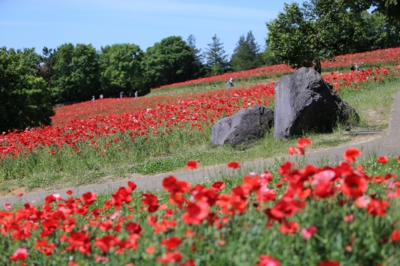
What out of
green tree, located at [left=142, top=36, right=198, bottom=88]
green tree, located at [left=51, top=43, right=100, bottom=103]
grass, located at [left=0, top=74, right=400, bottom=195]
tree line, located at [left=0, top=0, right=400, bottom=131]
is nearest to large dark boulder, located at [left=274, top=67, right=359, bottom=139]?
grass, located at [left=0, top=74, right=400, bottom=195]

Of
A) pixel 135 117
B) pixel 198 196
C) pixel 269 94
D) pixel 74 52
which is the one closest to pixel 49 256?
pixel 198 196

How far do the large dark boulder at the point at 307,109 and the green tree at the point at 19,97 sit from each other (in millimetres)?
15951

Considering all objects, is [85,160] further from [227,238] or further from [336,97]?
[227,238]

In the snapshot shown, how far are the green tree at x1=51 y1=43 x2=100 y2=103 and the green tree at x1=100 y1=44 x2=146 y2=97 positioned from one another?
95.6 inches

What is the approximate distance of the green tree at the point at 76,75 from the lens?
224 feet

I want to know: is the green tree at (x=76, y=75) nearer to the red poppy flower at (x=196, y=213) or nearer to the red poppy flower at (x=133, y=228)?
the red poppy flower at (x=133, y=228)

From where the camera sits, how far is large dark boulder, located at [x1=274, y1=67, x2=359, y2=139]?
9719 millimetres

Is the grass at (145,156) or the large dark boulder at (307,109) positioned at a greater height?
the large dark boulder at (307,109)

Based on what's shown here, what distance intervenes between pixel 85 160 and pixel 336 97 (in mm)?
5886

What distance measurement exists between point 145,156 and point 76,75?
6014cm

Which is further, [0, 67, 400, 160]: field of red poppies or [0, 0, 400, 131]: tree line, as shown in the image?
[0, 0, 400, 131]: tree line

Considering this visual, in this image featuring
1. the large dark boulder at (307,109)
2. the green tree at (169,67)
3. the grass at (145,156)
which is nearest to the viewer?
the grass at (145,156)

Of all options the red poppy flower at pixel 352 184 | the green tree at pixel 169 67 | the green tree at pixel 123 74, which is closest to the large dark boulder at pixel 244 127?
the red poppy flower at pixel 352 184

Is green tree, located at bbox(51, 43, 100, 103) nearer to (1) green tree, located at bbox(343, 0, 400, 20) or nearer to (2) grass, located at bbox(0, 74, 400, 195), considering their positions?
(1) green tree, located at bbox(343, 0, 400, 20)
